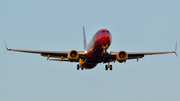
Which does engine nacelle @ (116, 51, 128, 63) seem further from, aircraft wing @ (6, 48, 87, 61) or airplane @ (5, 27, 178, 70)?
aircraft wing @ (6, 48, 87, 61)

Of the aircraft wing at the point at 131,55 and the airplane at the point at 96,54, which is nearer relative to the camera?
the airplane at the point at 96,54

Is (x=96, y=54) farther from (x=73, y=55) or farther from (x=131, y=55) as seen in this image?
(x=131, y=55)

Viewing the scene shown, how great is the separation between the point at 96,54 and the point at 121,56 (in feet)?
13.2

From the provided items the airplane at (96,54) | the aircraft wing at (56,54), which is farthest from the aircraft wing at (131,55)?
the aircraft wing at (56,54)

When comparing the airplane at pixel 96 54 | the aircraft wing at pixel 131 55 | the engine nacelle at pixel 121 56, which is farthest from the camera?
the aircraft wing at pixel 131 55

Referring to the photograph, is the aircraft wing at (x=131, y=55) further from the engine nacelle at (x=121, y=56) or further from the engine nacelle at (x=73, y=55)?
the engine nacelle at (x=73, y=55)

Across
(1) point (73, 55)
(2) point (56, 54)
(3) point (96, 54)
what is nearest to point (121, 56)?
(3) point (96, 54)

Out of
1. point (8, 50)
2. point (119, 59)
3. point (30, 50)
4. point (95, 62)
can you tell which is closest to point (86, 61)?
point (95, 62)

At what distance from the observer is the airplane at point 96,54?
155 ft

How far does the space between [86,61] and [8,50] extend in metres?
12.6

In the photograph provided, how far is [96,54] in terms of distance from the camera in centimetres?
4997

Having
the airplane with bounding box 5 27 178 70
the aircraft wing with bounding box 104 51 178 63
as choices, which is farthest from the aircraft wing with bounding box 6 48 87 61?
the aircraft wing with bounding box 104 51 178 63

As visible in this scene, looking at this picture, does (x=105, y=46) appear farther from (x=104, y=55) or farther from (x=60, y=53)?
(x=60, y=53)

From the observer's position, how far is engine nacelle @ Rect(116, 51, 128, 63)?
50.2m
